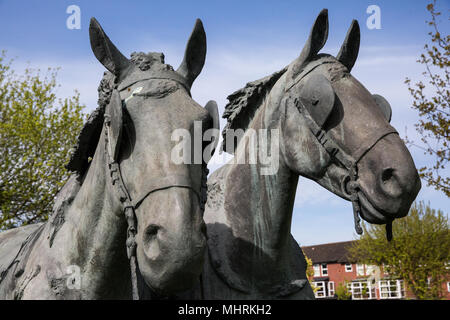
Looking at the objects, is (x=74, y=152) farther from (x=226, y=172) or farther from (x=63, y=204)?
(x=226, y=172)

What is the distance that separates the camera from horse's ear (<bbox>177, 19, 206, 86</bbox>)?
3008mm

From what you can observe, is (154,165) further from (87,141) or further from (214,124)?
(87,141)

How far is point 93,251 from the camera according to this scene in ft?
9.10

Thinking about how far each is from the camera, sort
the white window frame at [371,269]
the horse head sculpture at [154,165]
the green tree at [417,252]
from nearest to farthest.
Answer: the horse head sculpture at [154,165], the green tree at [417,252], the white window frame at [371,269]

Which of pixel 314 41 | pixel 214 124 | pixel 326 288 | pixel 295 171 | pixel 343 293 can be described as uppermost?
pixel 314 41

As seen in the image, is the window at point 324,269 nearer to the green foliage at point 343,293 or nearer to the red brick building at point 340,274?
the red brick building at point 340,274

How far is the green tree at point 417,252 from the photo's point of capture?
1324 inches

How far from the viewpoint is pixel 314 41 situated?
11.9ft

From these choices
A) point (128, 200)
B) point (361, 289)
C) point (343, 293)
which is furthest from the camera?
point (361, 289)

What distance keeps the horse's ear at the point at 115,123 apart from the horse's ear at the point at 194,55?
598 mm

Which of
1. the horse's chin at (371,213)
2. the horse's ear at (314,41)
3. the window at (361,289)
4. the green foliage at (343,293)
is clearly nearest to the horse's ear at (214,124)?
the horse's ear at (314,41)

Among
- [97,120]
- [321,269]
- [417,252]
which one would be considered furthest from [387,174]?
[321,269]

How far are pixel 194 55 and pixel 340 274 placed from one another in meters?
55.7
